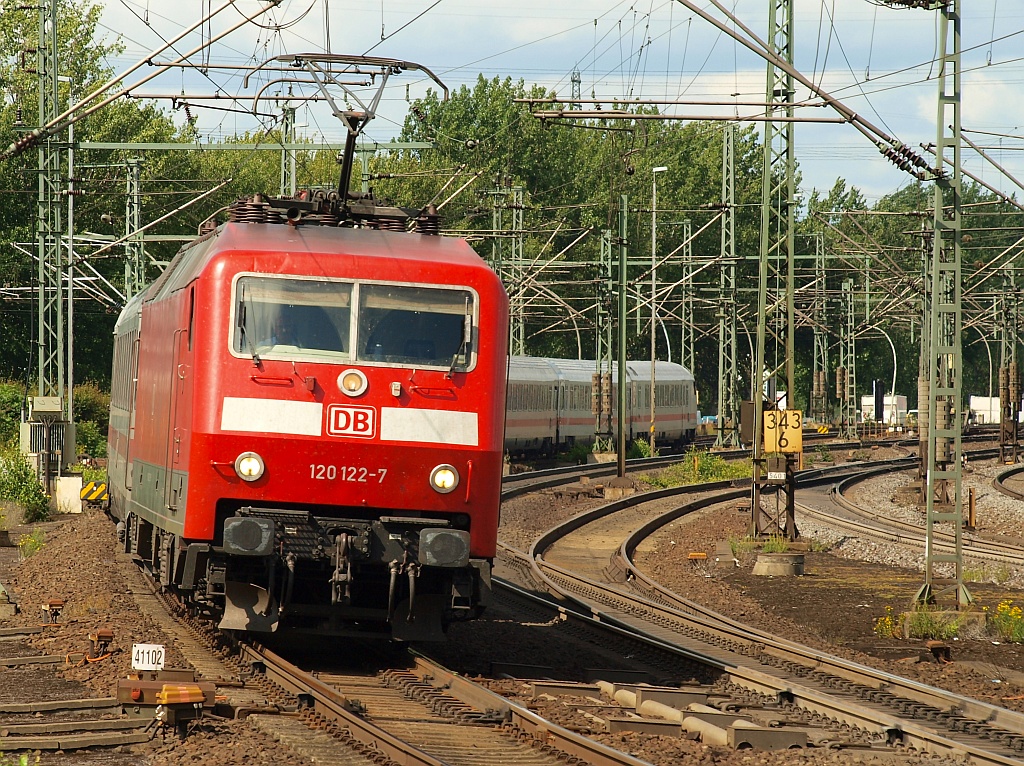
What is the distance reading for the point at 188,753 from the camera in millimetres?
7812

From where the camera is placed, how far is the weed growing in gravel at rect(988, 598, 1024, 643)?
14.7 m

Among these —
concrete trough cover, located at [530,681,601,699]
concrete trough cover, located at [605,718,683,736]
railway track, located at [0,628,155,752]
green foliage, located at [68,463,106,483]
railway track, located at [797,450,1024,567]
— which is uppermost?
green foliage, located at [68,463,106,483]

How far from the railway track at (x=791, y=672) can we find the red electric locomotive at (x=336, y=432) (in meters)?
2.69

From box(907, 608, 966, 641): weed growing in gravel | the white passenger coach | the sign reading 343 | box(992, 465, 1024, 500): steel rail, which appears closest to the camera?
box(907, 608, 966, 641): weed growing in gravel

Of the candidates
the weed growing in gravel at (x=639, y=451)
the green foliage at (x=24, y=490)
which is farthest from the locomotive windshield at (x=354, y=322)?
the weed growing in gravel at (x=639, y=451)

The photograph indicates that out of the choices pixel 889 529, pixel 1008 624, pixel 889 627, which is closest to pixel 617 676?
pixel 889 627

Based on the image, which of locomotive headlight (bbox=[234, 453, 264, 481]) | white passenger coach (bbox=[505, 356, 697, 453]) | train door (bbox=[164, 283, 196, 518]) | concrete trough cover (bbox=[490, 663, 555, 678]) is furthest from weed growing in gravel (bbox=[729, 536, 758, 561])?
white passenger coach (bbox=[505, 356, 697, 453])

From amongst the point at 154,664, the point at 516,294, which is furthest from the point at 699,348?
the point at 154,664

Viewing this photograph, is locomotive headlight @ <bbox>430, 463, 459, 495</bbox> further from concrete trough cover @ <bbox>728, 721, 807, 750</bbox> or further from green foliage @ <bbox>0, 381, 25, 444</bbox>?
green foliage @ <bbox>0, 381, 25, 444</bbox>

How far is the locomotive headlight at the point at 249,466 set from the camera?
10.2 m

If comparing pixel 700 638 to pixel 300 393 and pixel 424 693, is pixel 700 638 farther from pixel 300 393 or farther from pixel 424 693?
pixel 300 393

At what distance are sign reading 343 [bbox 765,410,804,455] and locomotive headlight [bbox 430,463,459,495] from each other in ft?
42.2

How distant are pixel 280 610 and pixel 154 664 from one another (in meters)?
1.65

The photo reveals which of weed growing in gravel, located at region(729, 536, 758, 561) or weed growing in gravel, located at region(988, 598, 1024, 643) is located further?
weed growing in gravel, located at region(729, 536, 758, 561)
